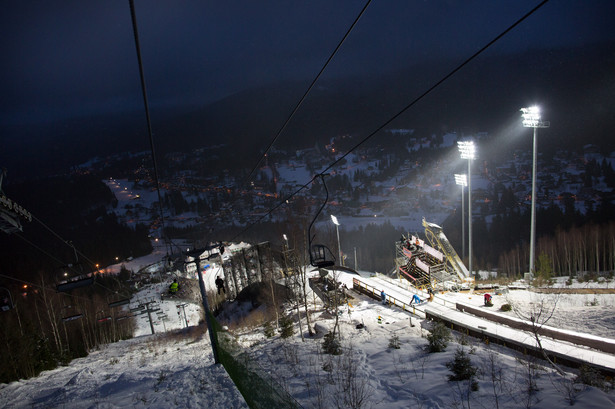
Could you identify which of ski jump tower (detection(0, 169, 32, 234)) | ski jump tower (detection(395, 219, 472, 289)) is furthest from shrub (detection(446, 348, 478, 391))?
ski jump tower (detection(395, 219, 472, 289))

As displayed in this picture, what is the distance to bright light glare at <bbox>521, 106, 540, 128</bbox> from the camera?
2394cm

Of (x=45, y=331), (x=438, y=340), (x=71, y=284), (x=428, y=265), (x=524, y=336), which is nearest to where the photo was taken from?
(x=71, y=284)

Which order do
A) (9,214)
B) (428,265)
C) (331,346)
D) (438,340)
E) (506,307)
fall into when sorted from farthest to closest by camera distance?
(428,265)
(506,307)
(331,346)
(438,340)
(9,214)

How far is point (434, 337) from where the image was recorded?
1055 cm

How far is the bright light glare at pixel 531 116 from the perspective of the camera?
23941 millimetres

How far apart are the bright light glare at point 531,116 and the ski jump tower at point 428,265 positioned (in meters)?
11.5

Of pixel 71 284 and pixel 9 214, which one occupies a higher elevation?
pixel 9 214

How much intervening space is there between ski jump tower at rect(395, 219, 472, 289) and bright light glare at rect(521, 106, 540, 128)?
11508 mm

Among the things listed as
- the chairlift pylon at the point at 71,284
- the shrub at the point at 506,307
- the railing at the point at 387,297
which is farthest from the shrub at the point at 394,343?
the chairlift pylon at the point at 71,284

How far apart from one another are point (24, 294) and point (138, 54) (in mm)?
44437

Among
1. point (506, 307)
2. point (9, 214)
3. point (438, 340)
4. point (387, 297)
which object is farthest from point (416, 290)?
point (9, 214)

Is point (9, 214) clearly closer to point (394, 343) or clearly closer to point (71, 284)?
point (71, 284)

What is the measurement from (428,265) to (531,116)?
15.4 meters

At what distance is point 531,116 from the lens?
953 inches
